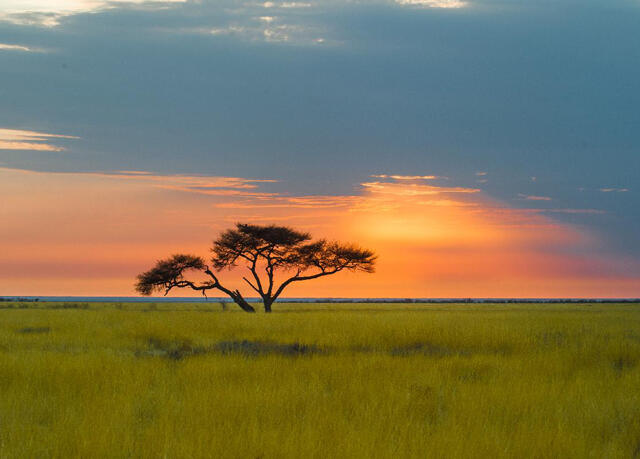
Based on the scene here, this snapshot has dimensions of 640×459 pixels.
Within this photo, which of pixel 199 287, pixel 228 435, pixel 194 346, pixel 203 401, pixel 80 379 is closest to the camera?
pixel 228 435

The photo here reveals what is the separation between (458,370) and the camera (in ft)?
40.8

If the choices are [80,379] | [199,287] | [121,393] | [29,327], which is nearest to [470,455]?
[121,393]

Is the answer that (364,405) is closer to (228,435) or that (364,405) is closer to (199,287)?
(228,435)

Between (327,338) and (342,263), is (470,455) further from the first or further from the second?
(342,263)

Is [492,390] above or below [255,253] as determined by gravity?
below

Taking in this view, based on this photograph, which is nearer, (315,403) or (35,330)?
(315,403)

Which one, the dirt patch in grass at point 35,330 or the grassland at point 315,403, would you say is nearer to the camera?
the grassland at point 315,403

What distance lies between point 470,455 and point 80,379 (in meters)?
7.30

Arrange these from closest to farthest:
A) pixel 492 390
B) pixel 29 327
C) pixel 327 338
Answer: pixel 492 390 → pixel 327 338 → pixel 29 327

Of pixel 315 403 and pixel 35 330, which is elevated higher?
pixel 315 403

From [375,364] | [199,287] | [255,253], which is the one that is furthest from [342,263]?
[375,364]

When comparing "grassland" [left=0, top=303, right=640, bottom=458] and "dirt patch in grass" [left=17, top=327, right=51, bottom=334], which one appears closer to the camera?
"grassland" [left=0, top=303, right=640, bottom=458]

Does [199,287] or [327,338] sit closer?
[327,338]

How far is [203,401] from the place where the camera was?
28.8 ft
